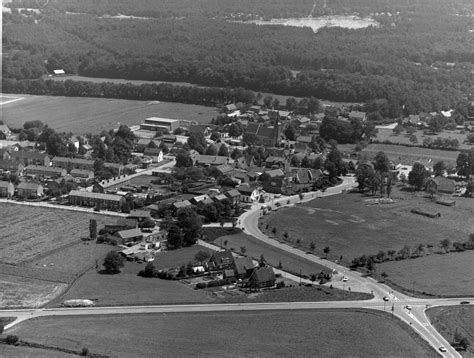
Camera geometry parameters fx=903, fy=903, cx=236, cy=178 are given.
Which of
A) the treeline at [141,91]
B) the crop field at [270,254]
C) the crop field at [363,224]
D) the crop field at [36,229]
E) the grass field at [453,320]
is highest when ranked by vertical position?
the treeline at [141,91]

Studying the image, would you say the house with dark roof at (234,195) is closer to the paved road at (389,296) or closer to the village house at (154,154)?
the paved road at (389,296)

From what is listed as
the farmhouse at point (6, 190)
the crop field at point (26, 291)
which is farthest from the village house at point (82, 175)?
the crop field at point (26, 291)

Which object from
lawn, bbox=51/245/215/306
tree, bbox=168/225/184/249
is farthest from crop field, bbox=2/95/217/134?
lawn, bbox=51/245/215/306

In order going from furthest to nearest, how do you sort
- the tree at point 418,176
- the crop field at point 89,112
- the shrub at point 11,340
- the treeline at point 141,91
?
the treeline at point 141,91 < the crop field at point 89,112 < the tree at point 418,176 < the shrub at point 11,340

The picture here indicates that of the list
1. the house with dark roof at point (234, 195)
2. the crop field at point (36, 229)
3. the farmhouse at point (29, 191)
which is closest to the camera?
the crop field at point (36, 229)

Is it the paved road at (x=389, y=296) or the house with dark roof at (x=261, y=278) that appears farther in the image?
the house with dark roof at (x=261, y=278)

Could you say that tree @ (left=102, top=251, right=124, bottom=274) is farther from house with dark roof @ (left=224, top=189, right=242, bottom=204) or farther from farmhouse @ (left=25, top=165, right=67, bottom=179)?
farmhouse @ (left=25, top=165, right=67, bottom=179)

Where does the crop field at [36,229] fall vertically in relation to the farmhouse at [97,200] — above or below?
below

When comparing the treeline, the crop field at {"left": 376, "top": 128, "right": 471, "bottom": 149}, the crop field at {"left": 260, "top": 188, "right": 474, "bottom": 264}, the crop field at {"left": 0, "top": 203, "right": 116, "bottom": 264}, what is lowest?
the crop field at {"left": 0, "top": 203, "right": 116, "bottom": 264}
